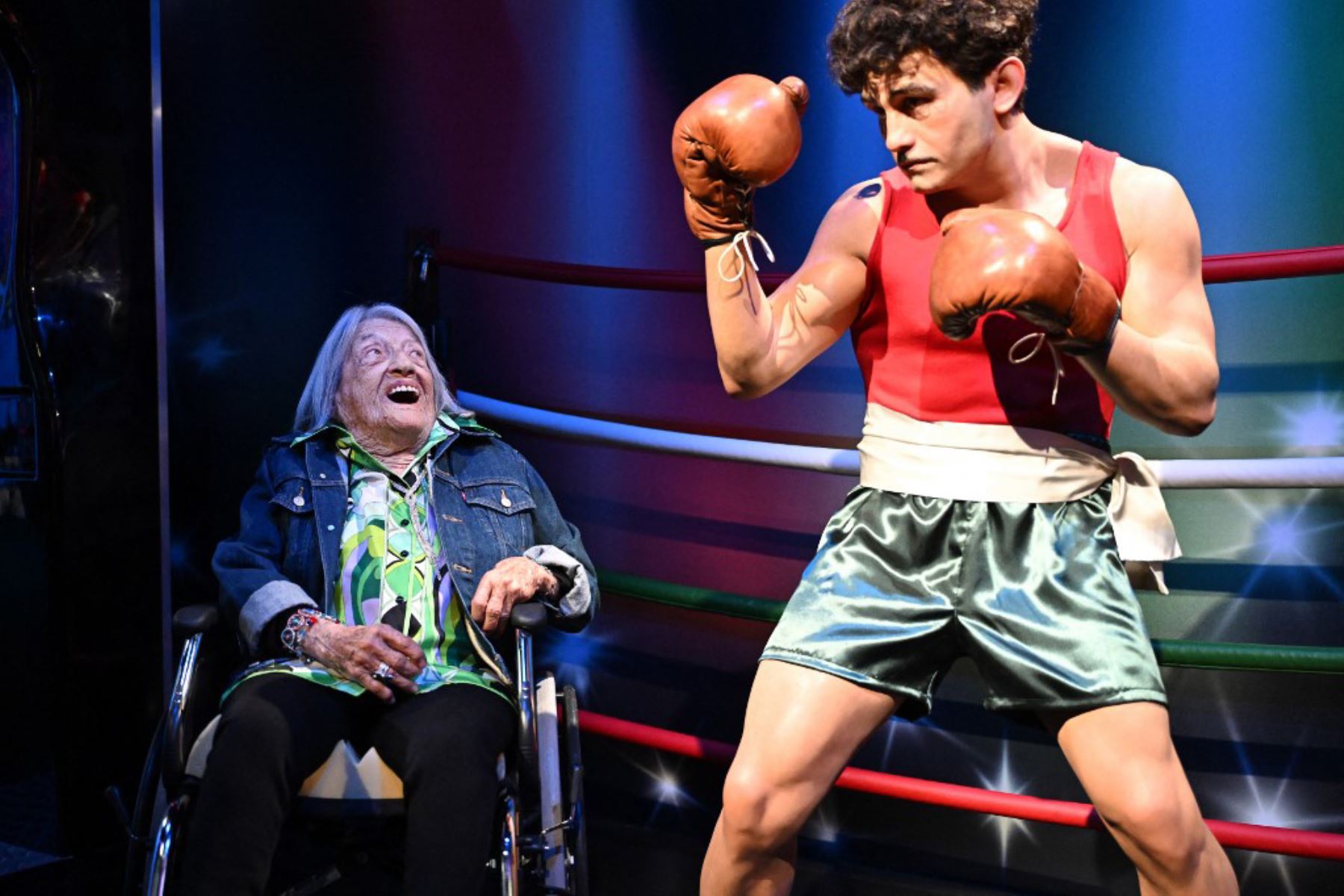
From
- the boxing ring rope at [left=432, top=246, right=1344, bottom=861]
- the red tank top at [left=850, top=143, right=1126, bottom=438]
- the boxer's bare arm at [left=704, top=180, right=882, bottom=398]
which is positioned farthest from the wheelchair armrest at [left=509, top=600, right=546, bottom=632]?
the red tank top at [left=850, top=143, right=1126, bottom=438]

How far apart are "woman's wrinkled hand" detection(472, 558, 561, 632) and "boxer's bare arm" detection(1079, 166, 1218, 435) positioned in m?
0.99

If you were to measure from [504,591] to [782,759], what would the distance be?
69cm

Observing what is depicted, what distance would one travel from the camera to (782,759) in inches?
61.5

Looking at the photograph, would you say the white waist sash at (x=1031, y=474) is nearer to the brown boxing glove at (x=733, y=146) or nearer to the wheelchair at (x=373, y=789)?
the brown boxing glove at (x=733, y=146)

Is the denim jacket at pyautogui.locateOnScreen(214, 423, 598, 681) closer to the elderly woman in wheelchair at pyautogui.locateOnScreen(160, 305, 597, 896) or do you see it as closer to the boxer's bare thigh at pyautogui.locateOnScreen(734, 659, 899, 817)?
the elderly woman in wheelchair at pyautogui.locateOnScreen(160, 305, 597, 896)

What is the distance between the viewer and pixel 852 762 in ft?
8.54

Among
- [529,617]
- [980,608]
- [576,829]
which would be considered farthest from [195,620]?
[980,608]

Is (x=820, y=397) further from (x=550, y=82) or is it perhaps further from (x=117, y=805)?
(x=117, y=805)

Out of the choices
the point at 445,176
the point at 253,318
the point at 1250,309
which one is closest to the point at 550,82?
the point at 445,176

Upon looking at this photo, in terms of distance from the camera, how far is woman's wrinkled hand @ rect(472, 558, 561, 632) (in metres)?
2.11

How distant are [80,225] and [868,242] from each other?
1713mm

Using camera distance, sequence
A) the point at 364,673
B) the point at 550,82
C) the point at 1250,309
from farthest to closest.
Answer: the point at 550,82
the point at 1250,309
the point at 364,673

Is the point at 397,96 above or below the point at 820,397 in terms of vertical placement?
above

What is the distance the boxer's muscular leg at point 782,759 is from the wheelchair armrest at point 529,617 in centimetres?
49
